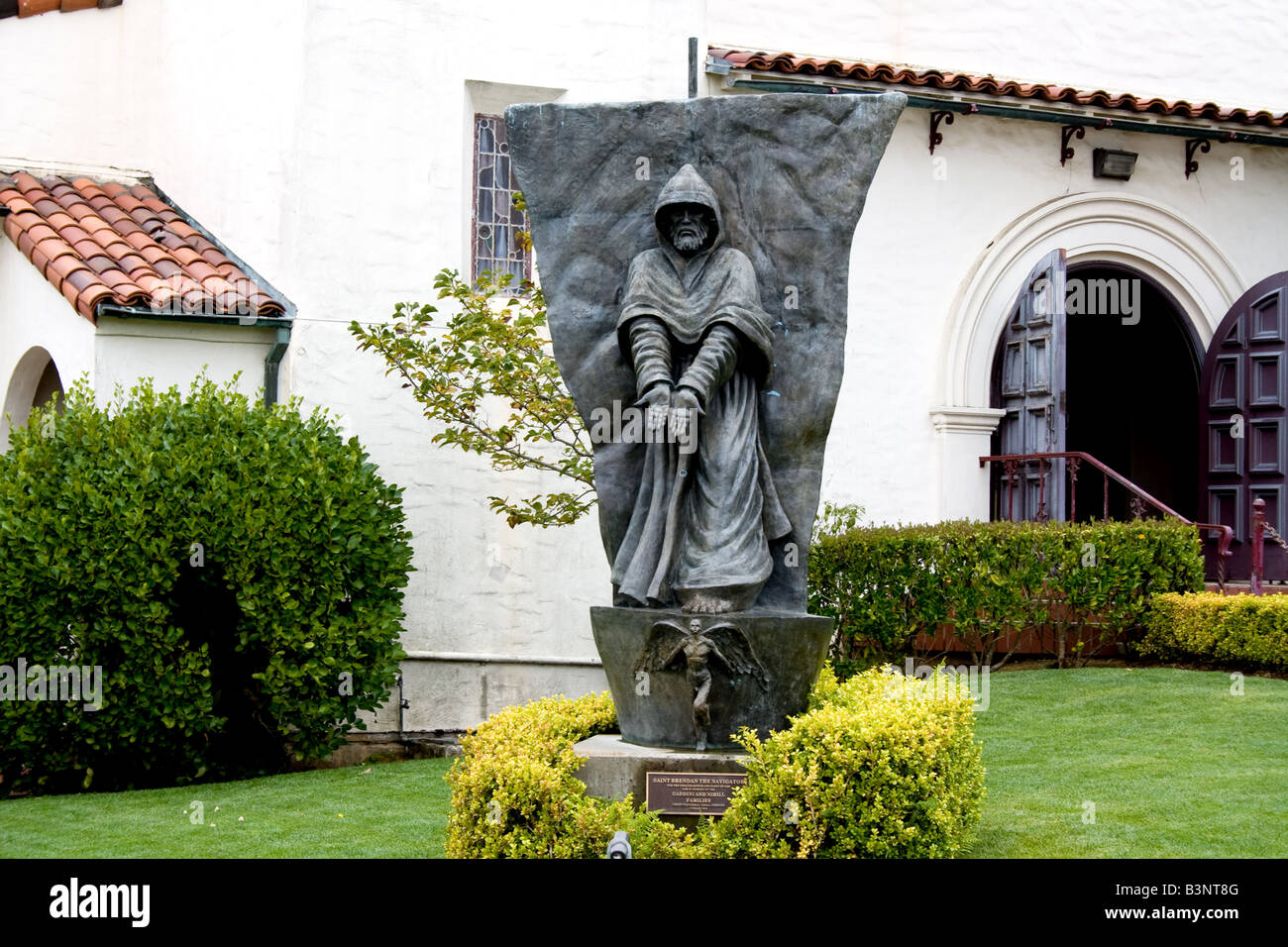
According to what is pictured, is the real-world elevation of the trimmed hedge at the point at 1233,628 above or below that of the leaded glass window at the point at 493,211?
below

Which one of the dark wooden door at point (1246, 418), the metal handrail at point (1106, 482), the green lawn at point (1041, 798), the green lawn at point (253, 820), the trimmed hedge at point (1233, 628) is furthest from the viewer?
the dark wooden door at point (1246, 418)

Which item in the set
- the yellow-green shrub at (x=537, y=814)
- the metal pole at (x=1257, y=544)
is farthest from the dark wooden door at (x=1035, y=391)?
the yellow-green shrub at (x=537, y=814)

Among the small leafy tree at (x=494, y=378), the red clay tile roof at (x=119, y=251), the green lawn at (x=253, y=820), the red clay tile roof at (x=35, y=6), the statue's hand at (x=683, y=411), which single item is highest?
the red clay tile roof at (x=35, y=6)

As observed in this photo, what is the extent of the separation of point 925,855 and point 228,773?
5509 millimetres

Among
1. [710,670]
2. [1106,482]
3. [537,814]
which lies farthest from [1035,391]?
[537,814]

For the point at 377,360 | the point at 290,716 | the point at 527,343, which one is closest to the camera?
the point at 290,716

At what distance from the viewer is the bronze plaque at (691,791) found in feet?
20.6

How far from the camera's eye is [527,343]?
35.2 ft

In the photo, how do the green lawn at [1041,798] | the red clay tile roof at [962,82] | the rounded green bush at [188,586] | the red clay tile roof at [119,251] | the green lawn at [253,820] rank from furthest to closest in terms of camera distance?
the red clay tile roof at [962,82], the red clay tile roof at [119,251], the rounded green bush at [188,586], the green lawn at [253,820], the green lawn at [1041,798]

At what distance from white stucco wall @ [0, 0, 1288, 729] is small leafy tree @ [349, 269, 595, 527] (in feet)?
1.82

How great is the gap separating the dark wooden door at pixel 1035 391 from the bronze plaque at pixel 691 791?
24.4ft

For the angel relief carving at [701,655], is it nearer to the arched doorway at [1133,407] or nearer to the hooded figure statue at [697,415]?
the hooded figure statue at [697,415]
